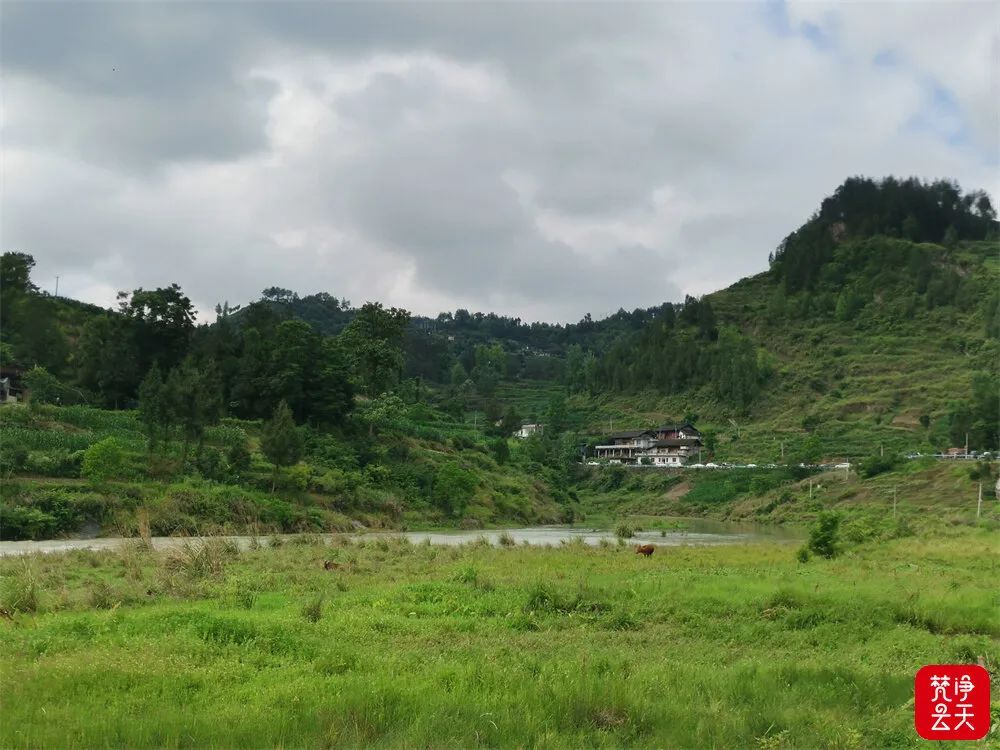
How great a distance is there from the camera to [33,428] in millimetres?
51719

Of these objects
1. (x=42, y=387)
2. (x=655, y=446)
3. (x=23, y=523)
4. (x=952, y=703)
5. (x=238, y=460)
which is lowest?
(x=23, y=523)

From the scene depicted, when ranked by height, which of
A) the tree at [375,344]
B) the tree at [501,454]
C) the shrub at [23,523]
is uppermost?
the tree at [375,344]

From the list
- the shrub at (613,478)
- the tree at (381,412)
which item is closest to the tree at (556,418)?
the shrub at (613,478)

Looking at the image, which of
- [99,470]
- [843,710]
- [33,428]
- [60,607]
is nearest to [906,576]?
[843,710]

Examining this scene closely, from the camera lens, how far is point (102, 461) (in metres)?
42.7

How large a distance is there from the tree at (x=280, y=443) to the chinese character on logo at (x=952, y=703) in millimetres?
47383

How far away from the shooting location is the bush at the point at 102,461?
42.6 metres

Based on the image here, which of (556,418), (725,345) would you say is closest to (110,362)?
(556,418)

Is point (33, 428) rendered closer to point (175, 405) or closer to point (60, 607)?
point (175, 405)

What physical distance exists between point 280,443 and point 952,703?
4777 centimetres

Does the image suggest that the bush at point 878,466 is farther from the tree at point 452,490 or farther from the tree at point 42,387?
the tree at point 42,387

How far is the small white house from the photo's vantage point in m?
132

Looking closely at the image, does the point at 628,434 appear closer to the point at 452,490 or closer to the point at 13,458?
the point at 452,490

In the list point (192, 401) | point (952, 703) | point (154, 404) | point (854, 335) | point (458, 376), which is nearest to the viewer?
point (952, 703)
